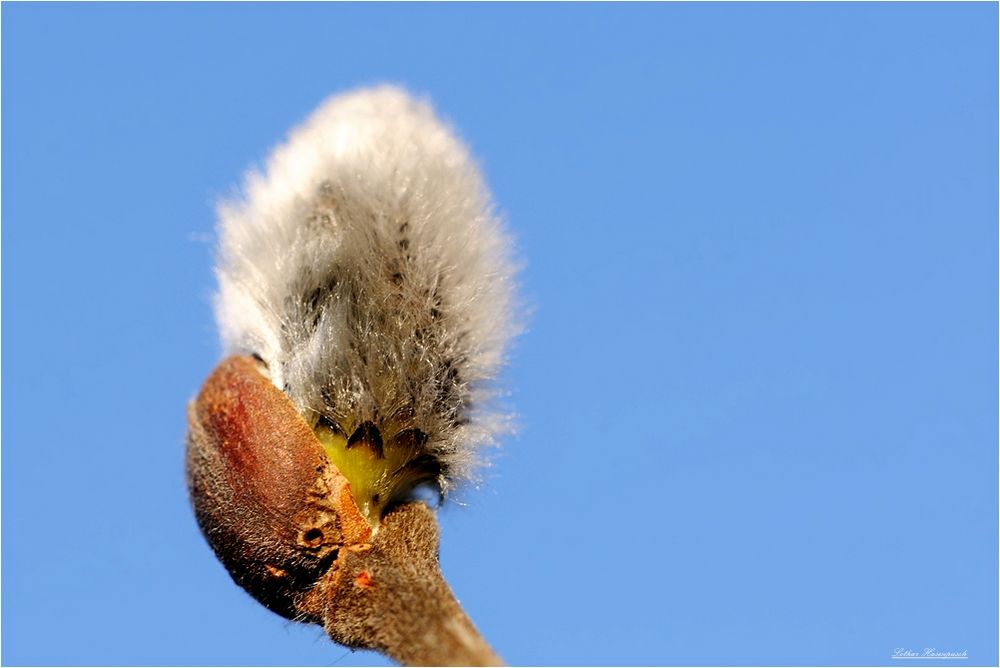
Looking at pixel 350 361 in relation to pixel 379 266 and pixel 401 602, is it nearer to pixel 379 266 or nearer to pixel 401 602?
pixel 379 266

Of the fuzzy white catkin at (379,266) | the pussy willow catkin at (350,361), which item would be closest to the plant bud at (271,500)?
the pussy willow catkin at (350,361)

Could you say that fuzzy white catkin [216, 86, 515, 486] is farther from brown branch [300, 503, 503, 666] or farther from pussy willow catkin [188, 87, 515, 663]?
brown branch [300, 503, 503, 666]

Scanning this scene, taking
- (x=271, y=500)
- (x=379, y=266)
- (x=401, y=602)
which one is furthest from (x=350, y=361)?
(x=401, y=602)

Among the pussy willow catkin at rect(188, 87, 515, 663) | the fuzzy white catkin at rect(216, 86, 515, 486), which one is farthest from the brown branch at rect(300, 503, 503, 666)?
the fuzzy white catkin at rect(216, 86, 515, 486)

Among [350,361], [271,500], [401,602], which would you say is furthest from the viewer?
[350,361]

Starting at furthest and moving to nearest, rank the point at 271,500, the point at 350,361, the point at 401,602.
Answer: the point at 350,361, the point at 271,500, the point at 401,602

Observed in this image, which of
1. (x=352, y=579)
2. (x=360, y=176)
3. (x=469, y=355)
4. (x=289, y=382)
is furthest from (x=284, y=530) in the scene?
(x=360, y=176)

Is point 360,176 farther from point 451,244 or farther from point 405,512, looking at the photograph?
point 405,512

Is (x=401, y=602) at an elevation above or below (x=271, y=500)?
below

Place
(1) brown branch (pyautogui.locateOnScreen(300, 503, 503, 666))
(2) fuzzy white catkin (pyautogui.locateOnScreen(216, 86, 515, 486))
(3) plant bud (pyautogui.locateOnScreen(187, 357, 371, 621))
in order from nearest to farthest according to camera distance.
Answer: (1) brown branch (pyautogui.locateOnScreen(300, 503, 503, 666)) → (3) plant bud (pyautogui.locateOnScreen(187, 357, 371, 621)) → (2) fuzzy white catkin (pyautogui.locateOnScreen(216, 86, 515, 486))
